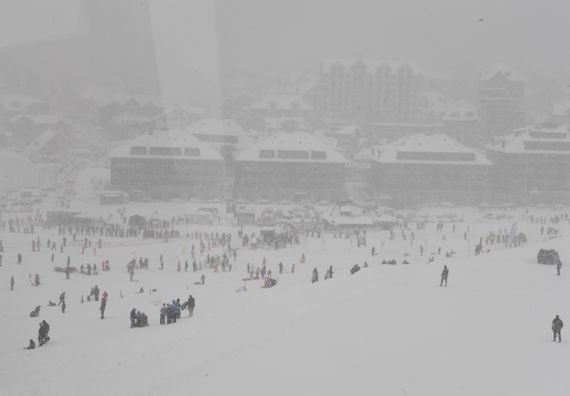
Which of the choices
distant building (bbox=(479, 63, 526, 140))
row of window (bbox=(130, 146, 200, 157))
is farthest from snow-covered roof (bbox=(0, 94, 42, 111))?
distant building (bbox=(479, 63, 526, 140))

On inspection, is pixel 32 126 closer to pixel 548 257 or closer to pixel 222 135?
pixel 222 135

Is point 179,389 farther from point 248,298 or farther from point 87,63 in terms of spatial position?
point 87,63

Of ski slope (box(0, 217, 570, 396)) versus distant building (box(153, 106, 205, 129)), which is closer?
ski slope (box(0, 217, 570, 396))

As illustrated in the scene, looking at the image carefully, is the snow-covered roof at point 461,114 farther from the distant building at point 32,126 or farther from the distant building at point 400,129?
the distant building at point 32,126

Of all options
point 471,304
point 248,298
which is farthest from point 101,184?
point 471,304

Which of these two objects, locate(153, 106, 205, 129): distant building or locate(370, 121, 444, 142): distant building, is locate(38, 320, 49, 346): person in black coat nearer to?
locate(153, 106, 205, 129): distant building

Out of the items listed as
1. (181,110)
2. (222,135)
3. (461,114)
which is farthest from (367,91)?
(222,135)

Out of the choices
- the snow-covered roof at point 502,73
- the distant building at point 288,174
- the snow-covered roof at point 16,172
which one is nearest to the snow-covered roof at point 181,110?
the snow-covered roof at point 16,172
